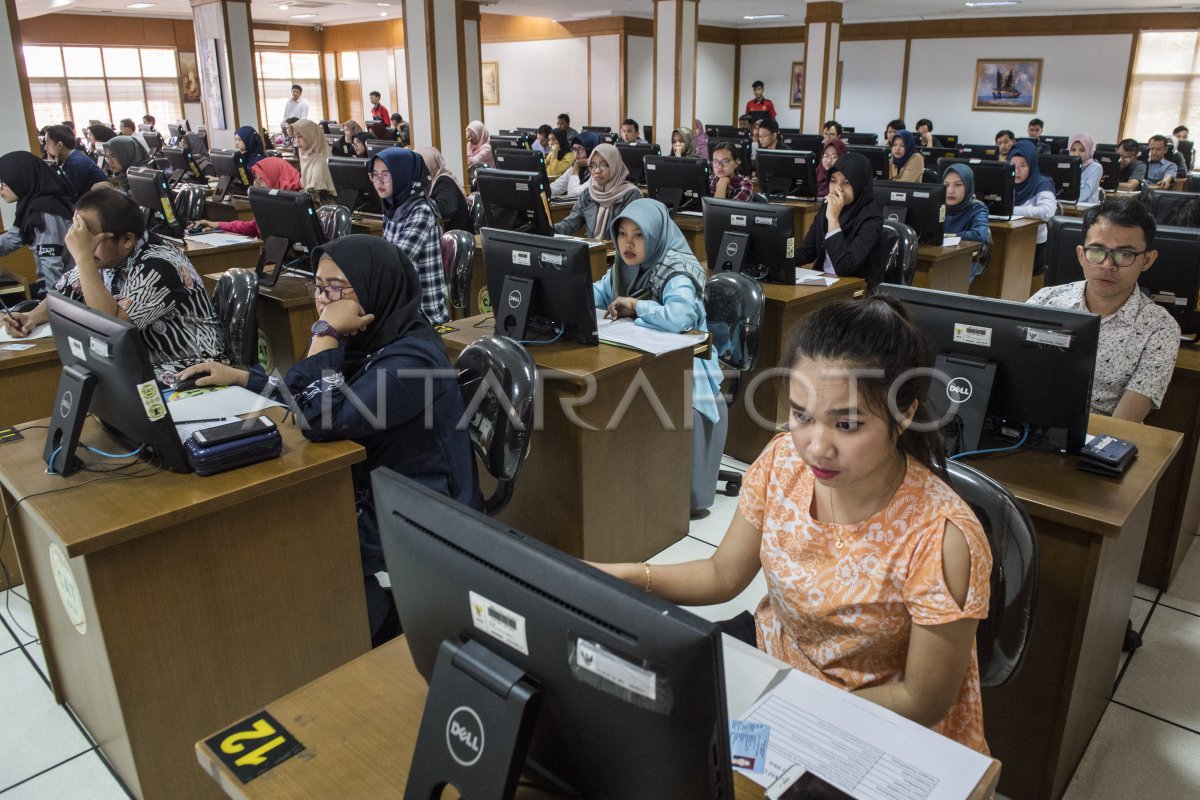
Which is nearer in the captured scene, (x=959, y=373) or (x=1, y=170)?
(x=959, y=373)

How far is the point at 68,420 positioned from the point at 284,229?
2336mm

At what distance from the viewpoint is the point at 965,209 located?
5.36 m

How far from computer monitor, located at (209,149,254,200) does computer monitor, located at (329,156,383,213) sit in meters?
1.61

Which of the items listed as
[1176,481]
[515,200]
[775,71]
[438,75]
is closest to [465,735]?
[1176,481]

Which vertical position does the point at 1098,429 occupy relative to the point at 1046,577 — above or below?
above

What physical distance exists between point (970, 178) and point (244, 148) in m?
6.53

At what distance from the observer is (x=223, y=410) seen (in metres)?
2.08

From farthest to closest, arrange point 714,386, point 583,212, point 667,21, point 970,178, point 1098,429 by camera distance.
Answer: point 667,21 → point 970,178 → point 583,212 → point 714,386 → point 1098,429

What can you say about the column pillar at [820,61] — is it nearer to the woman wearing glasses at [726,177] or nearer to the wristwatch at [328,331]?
the woman wearing glasses at [726,177]

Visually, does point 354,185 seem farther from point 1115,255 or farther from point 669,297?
point 1115,255

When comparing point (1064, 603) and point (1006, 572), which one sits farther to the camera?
point (1064, 603)

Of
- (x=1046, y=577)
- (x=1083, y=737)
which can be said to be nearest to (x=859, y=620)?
(x=1046, y=577)

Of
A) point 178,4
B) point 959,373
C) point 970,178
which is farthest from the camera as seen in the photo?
point 178,4

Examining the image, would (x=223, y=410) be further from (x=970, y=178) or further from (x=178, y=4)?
(x=178, y=4)
